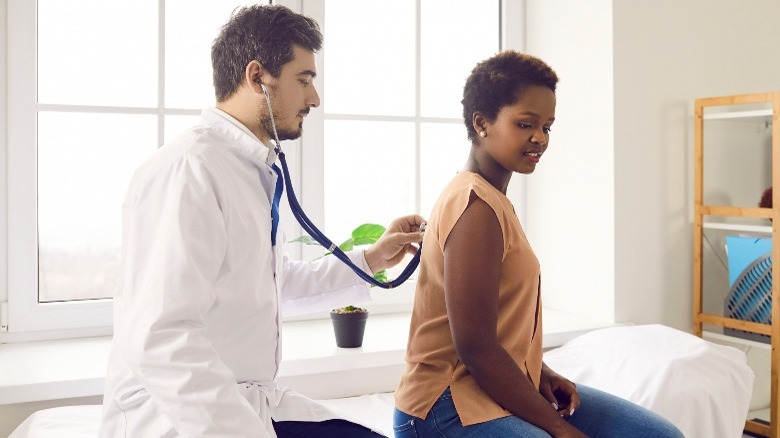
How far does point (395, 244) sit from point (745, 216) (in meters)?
1.61

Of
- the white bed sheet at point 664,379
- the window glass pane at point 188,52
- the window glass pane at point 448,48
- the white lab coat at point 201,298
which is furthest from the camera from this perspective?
the window glass pane at point 448,48

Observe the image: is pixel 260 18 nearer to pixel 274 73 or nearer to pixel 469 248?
pixel 274 73

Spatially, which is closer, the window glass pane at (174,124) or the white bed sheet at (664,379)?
Result: the white bed sheet at (664,379)

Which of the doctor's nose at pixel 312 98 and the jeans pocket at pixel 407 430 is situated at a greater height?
the doctor's nose at pixel 312 98

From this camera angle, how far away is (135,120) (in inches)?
98.3

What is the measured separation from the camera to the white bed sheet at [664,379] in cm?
211

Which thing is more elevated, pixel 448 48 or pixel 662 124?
pixel 448 48

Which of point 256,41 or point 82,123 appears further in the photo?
point 82,123

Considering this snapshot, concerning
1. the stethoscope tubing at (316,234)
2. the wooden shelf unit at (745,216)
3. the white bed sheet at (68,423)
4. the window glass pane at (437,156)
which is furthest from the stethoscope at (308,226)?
the wooden shelf unit at (745,216)

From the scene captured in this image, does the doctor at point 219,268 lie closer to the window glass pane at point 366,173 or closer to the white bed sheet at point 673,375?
the white bed sheet at point 673,375

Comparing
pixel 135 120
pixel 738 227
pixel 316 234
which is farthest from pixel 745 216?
pixel 135 120

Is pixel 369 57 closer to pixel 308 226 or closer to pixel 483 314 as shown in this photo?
pixel 308 226

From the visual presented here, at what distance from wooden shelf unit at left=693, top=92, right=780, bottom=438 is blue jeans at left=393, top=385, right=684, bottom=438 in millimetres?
1262

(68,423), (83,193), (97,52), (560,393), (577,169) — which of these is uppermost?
(97,52)
